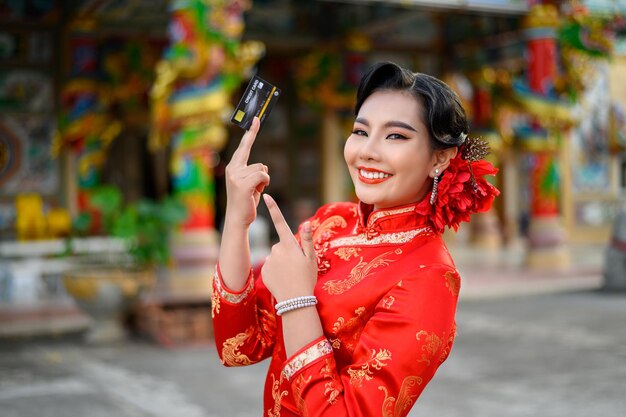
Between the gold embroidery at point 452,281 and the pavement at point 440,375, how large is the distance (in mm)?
3654

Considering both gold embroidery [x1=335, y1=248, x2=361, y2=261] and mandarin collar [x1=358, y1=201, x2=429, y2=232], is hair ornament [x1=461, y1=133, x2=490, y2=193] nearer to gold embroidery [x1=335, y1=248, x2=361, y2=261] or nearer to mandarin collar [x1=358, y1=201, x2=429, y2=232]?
mandarin collar [x1=358, y1=201, x2=429, y2=232]

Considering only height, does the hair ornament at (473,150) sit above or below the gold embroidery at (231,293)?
above

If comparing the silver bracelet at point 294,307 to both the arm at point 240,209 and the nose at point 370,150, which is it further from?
the nose at point 370,150

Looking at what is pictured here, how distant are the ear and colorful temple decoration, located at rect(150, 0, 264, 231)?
6300mm

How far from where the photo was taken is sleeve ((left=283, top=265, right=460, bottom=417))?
1.60 metres

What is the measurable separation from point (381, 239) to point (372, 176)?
16 cm

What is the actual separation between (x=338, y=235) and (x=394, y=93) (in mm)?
421

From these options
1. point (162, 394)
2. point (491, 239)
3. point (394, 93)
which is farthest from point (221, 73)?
point (491, 239)

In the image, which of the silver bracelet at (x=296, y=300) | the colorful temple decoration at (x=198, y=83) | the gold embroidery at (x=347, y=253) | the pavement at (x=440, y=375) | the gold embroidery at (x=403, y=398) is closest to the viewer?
the gold embroidery at (x=403, y=398)

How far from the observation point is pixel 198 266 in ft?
27.6

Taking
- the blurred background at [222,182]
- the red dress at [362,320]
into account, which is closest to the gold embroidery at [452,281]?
the red dress at [362,320]

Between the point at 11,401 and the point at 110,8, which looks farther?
the point at 110,8

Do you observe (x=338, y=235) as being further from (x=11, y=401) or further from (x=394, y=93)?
(x=11, y=401)

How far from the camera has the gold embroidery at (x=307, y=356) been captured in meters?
1.67
